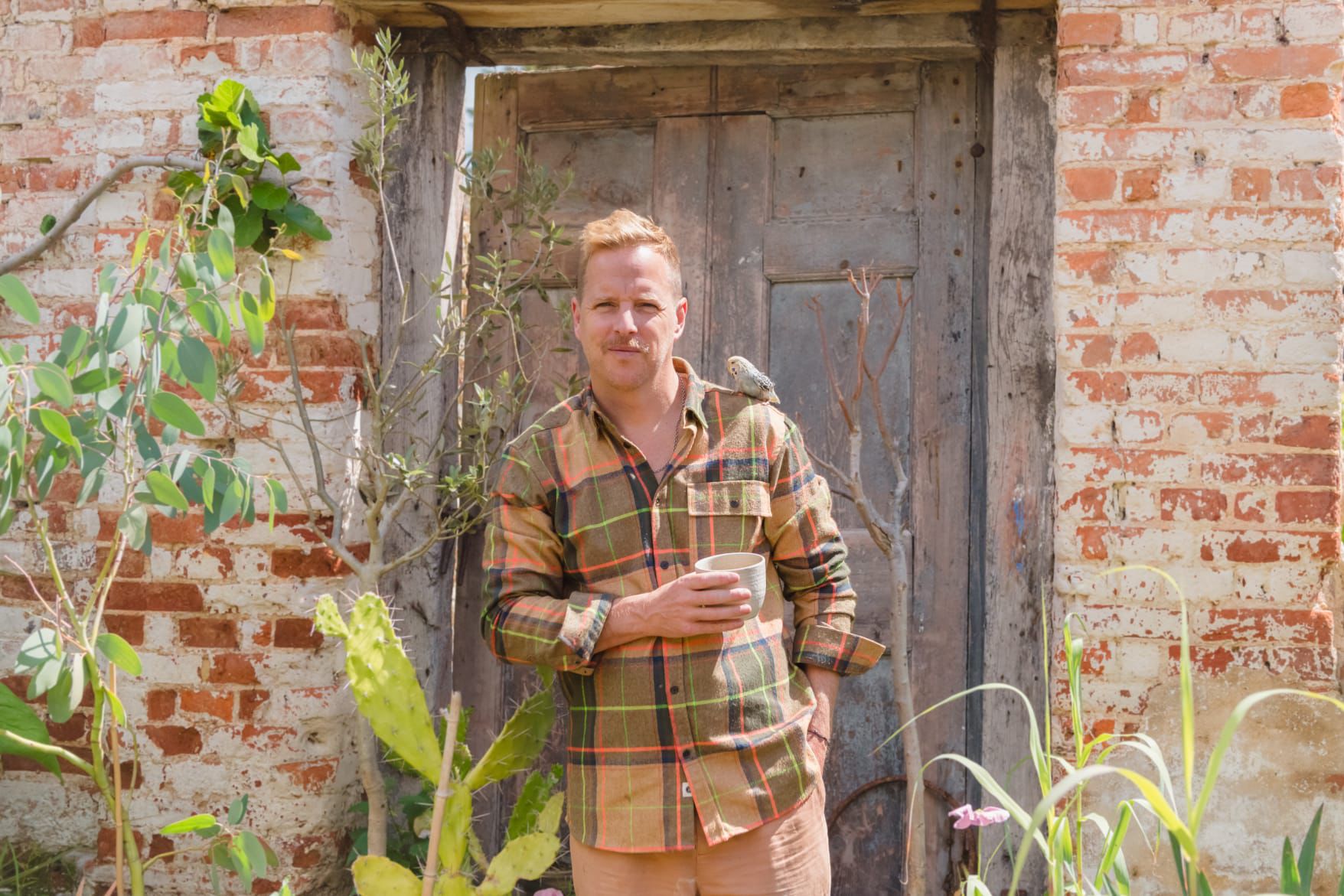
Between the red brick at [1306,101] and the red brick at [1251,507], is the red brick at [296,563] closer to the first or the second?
the red brick at [1251,507]

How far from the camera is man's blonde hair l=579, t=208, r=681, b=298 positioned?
241cm

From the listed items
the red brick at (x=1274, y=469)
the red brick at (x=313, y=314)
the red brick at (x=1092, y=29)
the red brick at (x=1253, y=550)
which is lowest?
the red brick at (x=1253, y=550)

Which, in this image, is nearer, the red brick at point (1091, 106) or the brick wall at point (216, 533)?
the red brick at point (1091, 106)

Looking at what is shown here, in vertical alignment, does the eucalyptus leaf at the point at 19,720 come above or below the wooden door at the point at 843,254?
below

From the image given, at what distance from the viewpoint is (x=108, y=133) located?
3285 millimetres

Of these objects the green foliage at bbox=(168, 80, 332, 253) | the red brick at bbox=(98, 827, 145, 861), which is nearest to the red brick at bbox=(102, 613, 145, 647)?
the red brick at bbox=(98, 827, 145, 861)

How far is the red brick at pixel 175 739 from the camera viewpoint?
3203 mm

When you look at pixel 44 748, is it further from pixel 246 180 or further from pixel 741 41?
pixel 741 41

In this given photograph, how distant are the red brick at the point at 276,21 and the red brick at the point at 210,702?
5.60 feet

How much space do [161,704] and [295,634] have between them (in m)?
0.41

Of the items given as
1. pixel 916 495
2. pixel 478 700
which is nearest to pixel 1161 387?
pixel 916 495

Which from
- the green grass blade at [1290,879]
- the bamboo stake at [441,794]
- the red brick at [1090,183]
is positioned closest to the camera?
the green grass blade at [1290,879]

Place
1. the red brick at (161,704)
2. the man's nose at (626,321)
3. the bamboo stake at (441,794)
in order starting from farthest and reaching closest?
the red brick at (161,704) → the bamboo stake at (441,794) → the man's nose at (626,321)

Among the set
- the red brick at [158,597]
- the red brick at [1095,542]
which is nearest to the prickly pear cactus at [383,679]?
the red brick at [158,597]
